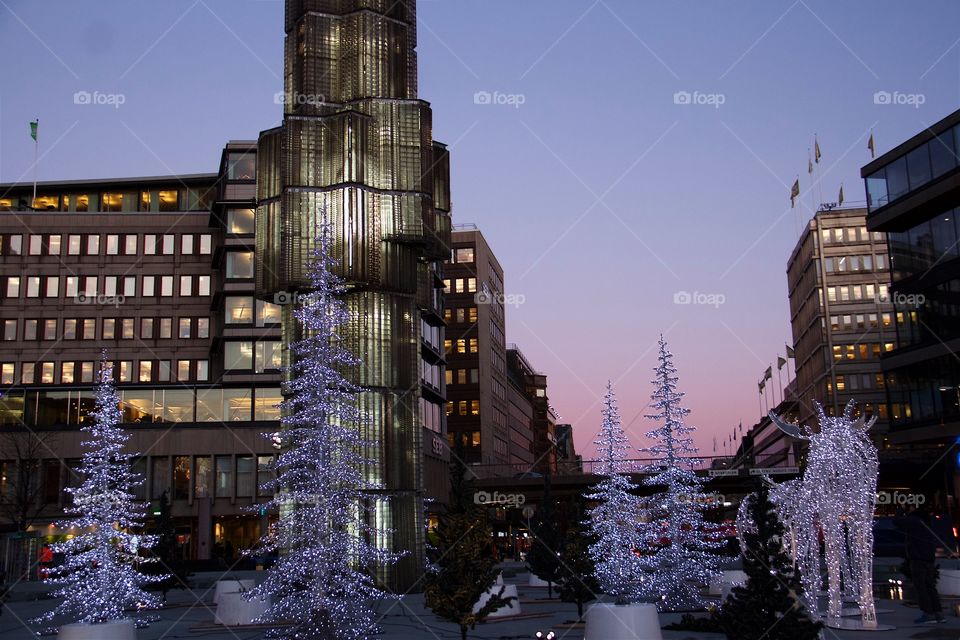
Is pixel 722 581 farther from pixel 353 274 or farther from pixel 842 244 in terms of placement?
pixel 842 244

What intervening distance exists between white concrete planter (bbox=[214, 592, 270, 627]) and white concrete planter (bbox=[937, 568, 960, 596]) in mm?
22426

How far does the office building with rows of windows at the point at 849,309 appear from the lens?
133 meters

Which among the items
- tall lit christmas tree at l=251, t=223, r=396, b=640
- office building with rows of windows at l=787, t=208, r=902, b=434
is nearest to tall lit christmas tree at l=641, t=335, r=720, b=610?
tall lit christmas tree at l=251, t=223, r=396, b=640

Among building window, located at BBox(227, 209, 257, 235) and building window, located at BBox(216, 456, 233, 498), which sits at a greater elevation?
building window, located at BBox(227, 209, 257, 235)

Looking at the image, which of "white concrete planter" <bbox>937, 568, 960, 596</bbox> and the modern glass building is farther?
the modern glass building

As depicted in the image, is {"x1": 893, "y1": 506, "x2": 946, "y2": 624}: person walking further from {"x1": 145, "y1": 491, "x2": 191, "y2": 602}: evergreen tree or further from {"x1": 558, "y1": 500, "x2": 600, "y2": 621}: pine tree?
{"x1": 145, "y1": 491, "x2": 191, "y2": 602}: evergreen tree

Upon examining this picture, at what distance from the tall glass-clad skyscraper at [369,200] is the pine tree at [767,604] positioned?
26.6 meters

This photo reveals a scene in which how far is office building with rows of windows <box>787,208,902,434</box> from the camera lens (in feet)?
435

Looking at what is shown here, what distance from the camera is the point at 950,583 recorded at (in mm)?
33906

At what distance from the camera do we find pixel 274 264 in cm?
4181

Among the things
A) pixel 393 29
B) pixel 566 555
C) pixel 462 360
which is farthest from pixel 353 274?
pixel 462 360

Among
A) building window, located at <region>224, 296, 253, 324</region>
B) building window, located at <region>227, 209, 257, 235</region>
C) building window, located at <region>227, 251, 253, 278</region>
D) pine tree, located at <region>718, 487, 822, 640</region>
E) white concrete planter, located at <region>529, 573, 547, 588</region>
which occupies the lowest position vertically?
white concrete planter, located at <region>529, 573, 547, 588</region>

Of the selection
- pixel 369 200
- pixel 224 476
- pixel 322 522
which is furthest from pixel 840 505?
pixel 224 476

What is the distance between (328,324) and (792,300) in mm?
152083
